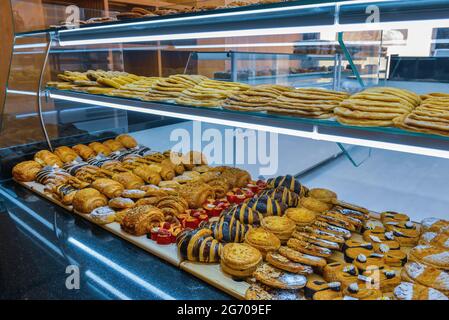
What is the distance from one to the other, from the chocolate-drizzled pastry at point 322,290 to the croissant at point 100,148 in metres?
2.29

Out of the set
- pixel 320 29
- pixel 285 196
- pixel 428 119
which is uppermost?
pixel 320 29

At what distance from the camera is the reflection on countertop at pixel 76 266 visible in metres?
1.46

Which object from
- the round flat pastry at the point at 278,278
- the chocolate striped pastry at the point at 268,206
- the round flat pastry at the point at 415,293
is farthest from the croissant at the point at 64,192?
the round flat pastry at the point at 415,293

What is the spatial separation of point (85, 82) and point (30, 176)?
83 centimetres

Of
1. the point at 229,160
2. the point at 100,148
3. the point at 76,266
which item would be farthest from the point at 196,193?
the point at 229,160

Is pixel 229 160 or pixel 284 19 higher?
pixel 284 19

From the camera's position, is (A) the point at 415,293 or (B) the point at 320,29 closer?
(A) the point at 415,293

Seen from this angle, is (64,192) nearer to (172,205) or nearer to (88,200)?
(88,200)

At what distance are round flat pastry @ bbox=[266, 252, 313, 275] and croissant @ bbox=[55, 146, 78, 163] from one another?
82.7 inches

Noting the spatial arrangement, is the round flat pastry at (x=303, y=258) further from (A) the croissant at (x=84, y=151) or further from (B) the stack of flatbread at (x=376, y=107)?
(A) the croissant at (x=84, y=151)

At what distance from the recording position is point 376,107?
50.8 inches

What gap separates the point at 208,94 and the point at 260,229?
0.77 m

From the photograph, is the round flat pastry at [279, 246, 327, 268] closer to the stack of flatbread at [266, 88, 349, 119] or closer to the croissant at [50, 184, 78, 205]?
the stack of flatbread at [266, 88, 349, 119]

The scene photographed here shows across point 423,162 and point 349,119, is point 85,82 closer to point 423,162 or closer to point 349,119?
point 349,119
